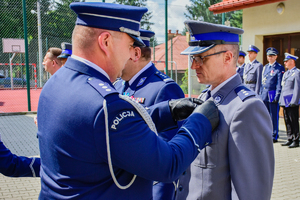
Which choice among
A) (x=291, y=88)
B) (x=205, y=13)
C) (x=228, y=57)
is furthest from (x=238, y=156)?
(x=205, y=13)

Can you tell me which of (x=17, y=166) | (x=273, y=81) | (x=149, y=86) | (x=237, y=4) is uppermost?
(x=237, y=4)

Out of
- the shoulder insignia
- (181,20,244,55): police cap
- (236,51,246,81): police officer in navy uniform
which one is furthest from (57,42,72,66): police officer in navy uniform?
(236,51,246,81): police officer in navy uniform

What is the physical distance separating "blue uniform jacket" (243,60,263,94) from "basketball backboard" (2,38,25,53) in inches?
313

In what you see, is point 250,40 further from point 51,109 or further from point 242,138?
point 51,109

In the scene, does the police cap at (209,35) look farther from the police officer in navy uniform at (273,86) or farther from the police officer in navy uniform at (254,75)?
the police officer in navy uniform at (254,75)

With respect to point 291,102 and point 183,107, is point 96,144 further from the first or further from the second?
point 291,102

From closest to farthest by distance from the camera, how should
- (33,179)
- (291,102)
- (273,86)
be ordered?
(33,179) < (291,102) < (273,86)

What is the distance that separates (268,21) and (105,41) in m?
8.84

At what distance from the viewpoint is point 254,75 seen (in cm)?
728

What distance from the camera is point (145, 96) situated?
2547mm

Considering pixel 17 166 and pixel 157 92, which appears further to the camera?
pixel 157 92

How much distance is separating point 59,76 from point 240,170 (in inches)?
43.0

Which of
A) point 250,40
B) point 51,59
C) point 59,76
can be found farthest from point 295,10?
point 59,76

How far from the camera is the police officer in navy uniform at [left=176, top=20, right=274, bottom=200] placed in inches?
61.9
